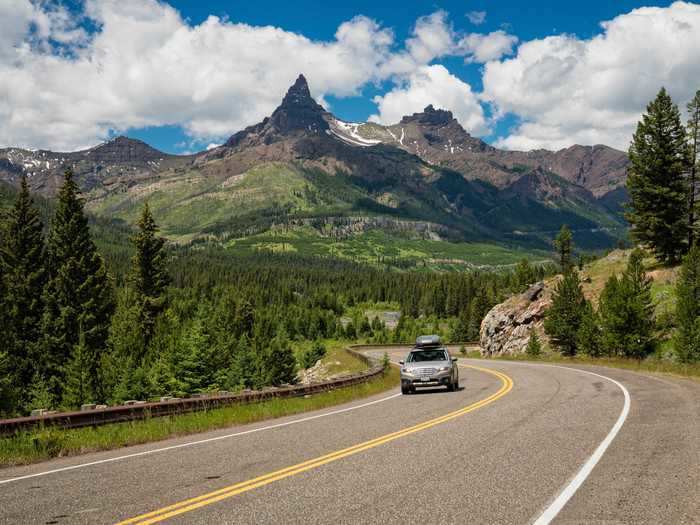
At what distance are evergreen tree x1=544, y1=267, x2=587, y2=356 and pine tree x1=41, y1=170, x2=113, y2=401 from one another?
41663 millimetres

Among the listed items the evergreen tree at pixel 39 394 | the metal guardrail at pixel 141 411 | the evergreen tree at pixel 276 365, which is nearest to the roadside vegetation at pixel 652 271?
the metal guardrail at pixel 141 411

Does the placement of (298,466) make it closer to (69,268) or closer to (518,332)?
(69,268)

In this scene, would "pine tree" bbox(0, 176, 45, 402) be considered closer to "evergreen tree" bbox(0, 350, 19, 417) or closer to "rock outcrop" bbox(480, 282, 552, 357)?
"evergreen tree" bbox(0, 350, 19, 417)

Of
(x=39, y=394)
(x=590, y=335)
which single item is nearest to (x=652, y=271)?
(x=590, y=335)

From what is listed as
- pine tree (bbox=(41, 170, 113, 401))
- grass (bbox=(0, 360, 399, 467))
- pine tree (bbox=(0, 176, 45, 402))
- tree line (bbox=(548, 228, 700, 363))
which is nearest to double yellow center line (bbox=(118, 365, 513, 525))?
grass (bbox=(0, 360, 399, 467))

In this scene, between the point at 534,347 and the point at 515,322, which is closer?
the point at 534,347

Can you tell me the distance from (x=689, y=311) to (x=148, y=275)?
41393 millimetres

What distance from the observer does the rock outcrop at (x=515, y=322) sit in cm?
6719

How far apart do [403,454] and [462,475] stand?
184 cm

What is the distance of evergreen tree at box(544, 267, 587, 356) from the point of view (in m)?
54.9

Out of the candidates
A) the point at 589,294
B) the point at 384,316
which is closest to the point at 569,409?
the point at 589,294

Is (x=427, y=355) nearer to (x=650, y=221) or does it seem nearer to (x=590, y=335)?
(x=590, y=335)

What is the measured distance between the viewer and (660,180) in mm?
49969

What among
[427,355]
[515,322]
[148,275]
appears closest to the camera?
[427,355]
